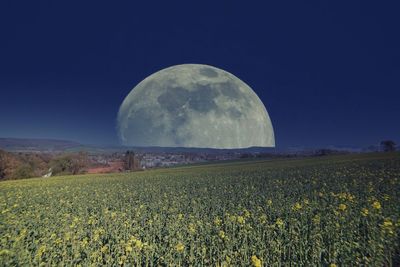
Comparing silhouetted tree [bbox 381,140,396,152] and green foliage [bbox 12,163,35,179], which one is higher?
silhouetted tree [bbox 381,140,396,152]

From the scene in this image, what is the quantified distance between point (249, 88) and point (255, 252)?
12296 centimetres

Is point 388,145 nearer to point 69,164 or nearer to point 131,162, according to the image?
point 131,162

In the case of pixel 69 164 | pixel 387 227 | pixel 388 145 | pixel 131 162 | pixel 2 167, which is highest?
pixel 388 145

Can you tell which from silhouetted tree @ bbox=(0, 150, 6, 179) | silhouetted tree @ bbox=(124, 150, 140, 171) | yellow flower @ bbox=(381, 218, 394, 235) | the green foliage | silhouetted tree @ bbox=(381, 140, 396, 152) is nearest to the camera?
yellow flower @ bbox=(381, 218, 394, 235)

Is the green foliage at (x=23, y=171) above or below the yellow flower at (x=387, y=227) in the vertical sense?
below

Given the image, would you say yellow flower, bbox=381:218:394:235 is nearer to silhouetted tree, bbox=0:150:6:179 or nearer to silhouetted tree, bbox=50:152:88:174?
silhouetted tree, bbox=0:150:6:179

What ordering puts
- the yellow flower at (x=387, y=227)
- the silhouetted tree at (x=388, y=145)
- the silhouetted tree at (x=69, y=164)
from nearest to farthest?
the yellow flower at (x=387, y=227)
the silhouetted tree at (x=69, y=164)
the silhouetted tree at (x=388, y=145)

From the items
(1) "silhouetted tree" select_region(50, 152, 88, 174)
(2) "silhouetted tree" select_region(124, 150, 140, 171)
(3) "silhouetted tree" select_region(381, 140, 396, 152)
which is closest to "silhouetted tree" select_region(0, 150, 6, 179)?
(1) "silhouetted tree" select_region(50, 152, 88, 174)

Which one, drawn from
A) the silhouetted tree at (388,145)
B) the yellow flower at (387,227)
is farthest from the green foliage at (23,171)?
the silhouetted tree at (388,145)

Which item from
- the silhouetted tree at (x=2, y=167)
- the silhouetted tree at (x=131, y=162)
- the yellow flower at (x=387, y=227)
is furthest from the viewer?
the silhouetted tree at (x=131, y=162)

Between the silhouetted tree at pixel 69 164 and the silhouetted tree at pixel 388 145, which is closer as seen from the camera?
the silhouetted tree at pixel 69 164

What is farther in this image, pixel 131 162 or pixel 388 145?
pixel 388 145

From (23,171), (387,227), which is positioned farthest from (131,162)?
(387,227)

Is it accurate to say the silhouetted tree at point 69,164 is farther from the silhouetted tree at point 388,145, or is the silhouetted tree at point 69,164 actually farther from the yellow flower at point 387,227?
the silhouetted tree at point 388,145
